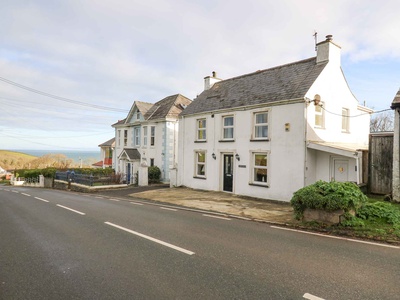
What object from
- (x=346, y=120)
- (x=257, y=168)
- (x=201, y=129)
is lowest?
(x=257, y=168)

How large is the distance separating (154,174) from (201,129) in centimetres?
875

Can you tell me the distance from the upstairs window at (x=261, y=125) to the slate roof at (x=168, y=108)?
1206 cm

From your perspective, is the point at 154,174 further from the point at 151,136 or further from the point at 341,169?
the point at 341,169

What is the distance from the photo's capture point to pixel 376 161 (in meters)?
12.4


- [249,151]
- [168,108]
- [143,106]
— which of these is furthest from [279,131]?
[143,106]

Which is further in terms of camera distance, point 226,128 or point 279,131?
point 226,128

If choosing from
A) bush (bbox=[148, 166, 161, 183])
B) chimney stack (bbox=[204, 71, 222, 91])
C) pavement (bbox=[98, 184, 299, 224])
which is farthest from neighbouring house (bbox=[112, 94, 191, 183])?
pavement (bbox=[98, 184, 299, 224])

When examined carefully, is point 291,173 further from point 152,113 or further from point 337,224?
point 152,113

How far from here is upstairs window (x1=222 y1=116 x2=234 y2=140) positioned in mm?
17188

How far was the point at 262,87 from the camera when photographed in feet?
54.0

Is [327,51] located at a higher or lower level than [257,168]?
higher

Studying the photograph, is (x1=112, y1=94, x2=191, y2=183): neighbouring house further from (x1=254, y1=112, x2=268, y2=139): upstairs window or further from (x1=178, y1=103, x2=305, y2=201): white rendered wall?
(x1=254, y1=112, x2=268, y2=139): upstairs window

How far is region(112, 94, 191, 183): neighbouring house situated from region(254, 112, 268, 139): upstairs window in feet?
39.5

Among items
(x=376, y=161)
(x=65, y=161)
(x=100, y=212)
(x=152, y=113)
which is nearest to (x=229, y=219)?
(x=100, y=212)
